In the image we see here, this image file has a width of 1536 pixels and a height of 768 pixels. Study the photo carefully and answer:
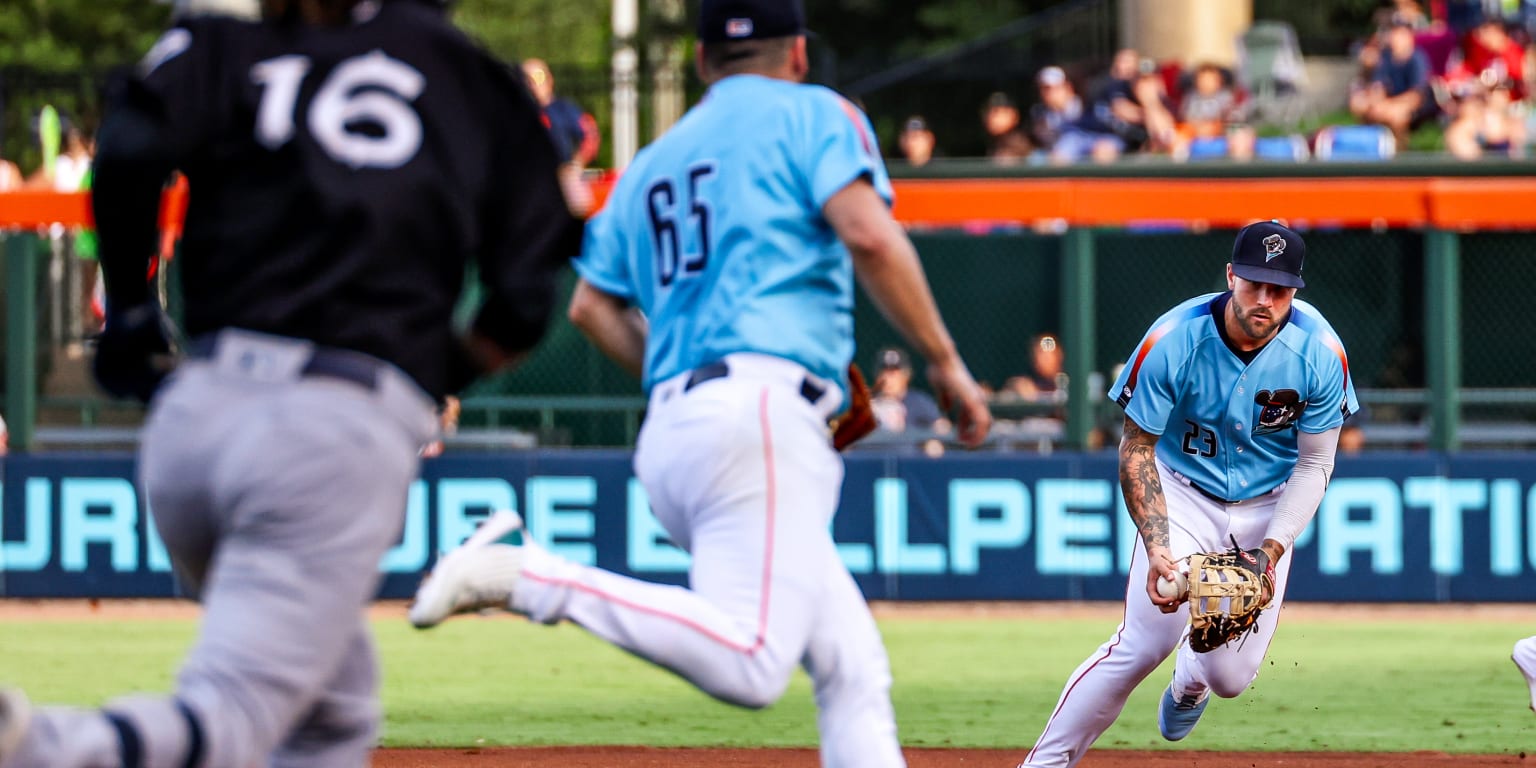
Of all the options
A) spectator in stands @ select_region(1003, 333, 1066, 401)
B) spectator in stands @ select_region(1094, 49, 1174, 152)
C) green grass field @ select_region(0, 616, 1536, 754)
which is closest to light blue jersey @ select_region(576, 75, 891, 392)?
green grass field @ select_region(0, 616, 1536, 754)

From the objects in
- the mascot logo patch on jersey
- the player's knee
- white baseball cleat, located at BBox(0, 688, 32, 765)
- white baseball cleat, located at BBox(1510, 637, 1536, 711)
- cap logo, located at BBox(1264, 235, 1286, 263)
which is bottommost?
white baseball cleat, located at BBox(1510, 637, 1536, 711)

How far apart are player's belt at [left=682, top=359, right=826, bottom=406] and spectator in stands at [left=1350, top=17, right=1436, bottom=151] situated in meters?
13.5

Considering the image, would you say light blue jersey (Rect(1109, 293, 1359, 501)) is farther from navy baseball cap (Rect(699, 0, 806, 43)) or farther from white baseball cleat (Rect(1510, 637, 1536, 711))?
navy baseball cap (Rect(699, 0, 806, 43))

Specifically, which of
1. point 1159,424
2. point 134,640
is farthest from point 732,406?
point 134,640

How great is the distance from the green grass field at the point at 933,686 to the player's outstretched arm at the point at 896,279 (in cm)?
371

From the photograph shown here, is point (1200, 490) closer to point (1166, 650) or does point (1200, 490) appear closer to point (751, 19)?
point (1166, 650)

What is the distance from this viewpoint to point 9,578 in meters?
13.3

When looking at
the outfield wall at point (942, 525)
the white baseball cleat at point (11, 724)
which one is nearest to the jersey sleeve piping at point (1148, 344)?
the white baseball cleat at point (11, 724)

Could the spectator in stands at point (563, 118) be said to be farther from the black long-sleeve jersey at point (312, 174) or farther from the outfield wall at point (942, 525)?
the black long-sleeve jersey at point (312, 174)

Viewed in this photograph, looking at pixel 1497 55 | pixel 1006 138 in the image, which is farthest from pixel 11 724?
pixel 1497 55

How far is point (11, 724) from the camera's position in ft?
9.95

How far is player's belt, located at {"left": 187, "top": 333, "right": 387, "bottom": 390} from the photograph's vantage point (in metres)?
3.43

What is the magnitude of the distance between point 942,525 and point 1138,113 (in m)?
5.52

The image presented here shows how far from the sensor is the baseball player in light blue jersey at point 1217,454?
5.95 meters
